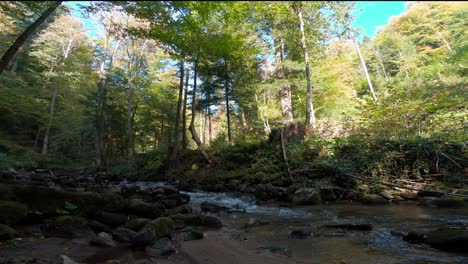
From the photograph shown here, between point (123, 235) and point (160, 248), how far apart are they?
2.73 ft

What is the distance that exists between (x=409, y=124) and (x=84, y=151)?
1154 inches

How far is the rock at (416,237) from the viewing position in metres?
4.46

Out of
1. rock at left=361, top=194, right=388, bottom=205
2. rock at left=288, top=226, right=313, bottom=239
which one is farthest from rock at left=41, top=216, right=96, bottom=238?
rock at left=361, top=194, right=388, bottom=205

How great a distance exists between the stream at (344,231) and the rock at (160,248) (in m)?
1.39

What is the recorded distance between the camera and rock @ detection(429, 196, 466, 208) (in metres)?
7.00

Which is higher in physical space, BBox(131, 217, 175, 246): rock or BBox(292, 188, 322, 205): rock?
BBox(292, 188, 322, 205): rock

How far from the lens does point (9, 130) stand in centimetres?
1822

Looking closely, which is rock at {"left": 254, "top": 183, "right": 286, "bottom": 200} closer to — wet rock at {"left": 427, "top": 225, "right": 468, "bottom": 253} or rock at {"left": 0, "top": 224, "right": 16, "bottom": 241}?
wet rock at {"left": 427, "top": 225, "right": 468, "bottom": 253}

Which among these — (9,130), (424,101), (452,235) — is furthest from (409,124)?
(9,130)

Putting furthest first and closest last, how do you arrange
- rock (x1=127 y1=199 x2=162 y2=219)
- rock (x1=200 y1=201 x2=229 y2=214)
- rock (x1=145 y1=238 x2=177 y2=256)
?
rock (x1=200 y1=201 x2=229 y2=214) < rock (x1=127 y1=199 x2=162 y2=219) < rock (x1=145 y1=238 x2=177 y2=256)

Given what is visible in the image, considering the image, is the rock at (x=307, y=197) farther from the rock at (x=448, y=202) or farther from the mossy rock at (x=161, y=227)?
the mossy rock at (x=161, y=227)

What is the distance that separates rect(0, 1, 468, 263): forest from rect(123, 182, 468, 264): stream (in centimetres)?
12

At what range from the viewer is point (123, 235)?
14.9ft

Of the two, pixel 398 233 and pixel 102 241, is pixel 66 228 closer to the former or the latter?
pixel 102 241
